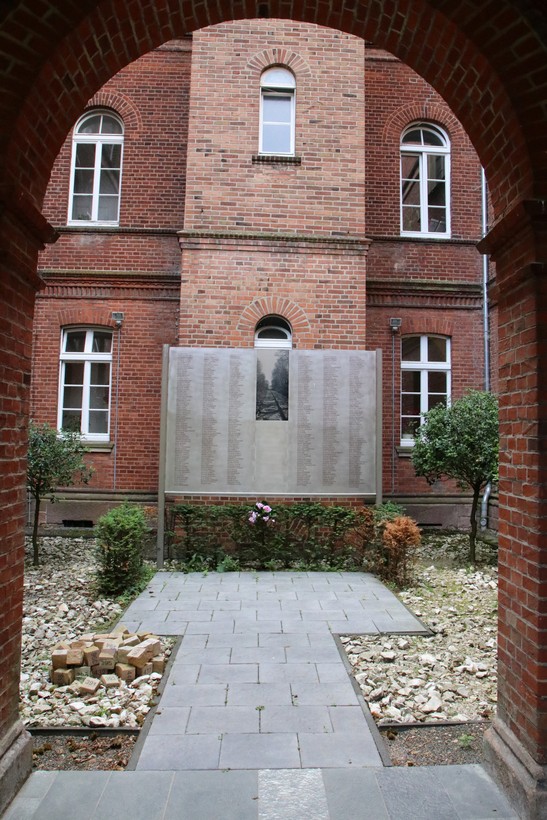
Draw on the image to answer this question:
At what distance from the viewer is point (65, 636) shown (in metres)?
5.52

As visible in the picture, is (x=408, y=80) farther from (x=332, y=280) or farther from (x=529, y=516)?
(x=529, y=516)

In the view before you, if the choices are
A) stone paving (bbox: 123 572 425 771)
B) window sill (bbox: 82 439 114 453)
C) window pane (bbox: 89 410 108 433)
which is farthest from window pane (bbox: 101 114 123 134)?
stone paving (bbox: 123 572 425 771)

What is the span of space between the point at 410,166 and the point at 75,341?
24.7 feet

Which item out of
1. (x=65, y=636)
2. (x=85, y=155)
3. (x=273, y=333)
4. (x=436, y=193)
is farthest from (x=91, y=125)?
(x=65, y=636)

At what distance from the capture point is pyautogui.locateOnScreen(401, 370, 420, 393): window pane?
453 inches

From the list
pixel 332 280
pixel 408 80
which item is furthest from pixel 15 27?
pixel 408 80

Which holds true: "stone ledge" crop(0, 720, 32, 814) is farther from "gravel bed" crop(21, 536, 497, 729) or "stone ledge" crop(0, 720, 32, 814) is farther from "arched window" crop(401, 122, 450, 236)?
"arched window" crop(401, 122, 450, 236)

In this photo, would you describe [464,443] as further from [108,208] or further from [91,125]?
[91,125]

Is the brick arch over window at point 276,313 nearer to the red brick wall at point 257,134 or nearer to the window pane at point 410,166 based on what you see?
the red brick wall at point 257,134

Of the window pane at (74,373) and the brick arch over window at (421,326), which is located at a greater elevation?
the brick arch over window at (421,326)

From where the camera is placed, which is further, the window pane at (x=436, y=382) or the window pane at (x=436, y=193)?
the window pane at (x=436, y=193)

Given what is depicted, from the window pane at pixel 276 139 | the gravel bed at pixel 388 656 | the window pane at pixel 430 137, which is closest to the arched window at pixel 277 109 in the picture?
the window pane at pixel 276 139

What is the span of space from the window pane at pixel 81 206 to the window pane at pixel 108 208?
0.21m

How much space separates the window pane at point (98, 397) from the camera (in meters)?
11.1
